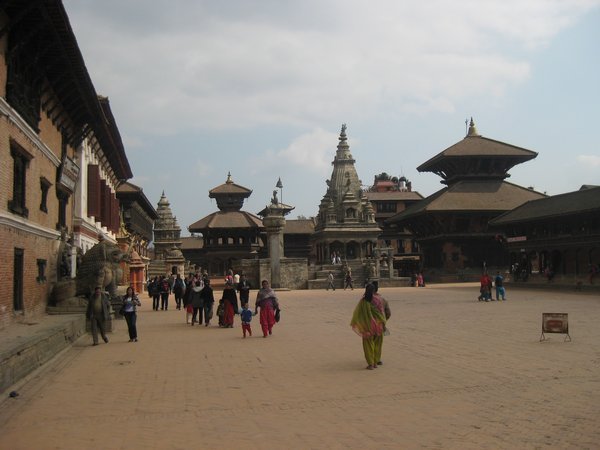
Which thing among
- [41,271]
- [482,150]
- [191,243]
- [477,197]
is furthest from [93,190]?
[191,243]

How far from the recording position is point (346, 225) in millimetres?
72938

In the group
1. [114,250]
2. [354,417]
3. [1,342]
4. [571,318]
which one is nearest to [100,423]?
[354,417]

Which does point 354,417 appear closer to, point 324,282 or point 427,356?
point 427,356

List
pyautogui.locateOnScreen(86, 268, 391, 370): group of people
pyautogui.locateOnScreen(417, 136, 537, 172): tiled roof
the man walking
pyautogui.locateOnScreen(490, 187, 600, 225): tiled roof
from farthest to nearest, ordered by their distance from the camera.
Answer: pyautogui.locateOnScreen(417, 136, 537, 172): tiled roof
the man walking
pyautogui.locateOnScreen(490, 187, 600, 225): tiled roof
pyautogui.locateOnScreen(86, 268, 391, 370): group of people

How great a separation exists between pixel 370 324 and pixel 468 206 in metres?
50.8

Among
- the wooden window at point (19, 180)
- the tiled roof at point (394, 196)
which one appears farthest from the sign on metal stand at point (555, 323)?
the tiled roof at point (394, 196)

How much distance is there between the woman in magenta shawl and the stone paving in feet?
1.18

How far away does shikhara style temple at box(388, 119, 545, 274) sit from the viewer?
60.4 metres

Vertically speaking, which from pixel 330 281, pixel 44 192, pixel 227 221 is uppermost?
pixel 227 221

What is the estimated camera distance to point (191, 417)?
8.09 metres

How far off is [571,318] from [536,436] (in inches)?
585

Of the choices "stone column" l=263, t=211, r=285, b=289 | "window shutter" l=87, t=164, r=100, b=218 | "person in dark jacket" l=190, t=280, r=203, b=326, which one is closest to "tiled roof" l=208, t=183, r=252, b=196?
"stone column" l=263, t=211, r=285, b=289

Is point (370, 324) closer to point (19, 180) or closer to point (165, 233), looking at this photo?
point (19, 180)

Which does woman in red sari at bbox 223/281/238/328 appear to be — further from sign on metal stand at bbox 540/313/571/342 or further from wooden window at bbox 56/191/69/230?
→ sign on metal stand at bbox 540/313/571/342
